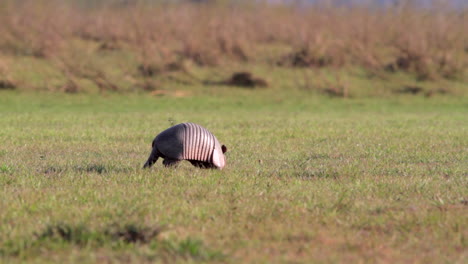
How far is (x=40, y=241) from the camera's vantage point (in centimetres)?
543

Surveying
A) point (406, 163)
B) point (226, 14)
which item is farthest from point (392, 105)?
point (406, 163)

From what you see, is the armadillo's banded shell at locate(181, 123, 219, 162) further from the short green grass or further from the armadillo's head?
the short green grass

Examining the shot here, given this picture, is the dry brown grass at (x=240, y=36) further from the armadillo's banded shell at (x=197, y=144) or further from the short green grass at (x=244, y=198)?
the armadillo's banded shell at (x=197, y=144)

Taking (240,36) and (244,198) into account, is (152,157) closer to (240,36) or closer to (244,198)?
(244,198)

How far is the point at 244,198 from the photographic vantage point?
23.4ft

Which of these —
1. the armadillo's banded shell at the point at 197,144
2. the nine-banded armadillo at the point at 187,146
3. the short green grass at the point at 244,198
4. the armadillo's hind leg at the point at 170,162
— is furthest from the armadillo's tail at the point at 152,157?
the armadillo's banded shell at the point at 197,144

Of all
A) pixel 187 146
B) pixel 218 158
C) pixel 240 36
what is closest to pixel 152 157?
pixel 187 146

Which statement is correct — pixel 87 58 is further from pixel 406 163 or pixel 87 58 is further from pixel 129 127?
pixel 406 163

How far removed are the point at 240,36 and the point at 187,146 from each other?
21.8m

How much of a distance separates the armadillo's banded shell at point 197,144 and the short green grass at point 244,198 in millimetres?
202

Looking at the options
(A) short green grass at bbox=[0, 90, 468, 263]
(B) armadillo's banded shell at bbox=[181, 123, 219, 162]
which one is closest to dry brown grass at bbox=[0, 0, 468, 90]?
(A) short green grass at bbox=[0, 90, 468, 263]

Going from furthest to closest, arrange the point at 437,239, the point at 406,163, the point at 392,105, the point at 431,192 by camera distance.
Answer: the point at 392,105, the point at 406,163, the point at 431,192, the point at 437,239

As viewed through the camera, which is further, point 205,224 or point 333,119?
point 333,119

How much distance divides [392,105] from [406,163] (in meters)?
14.5
